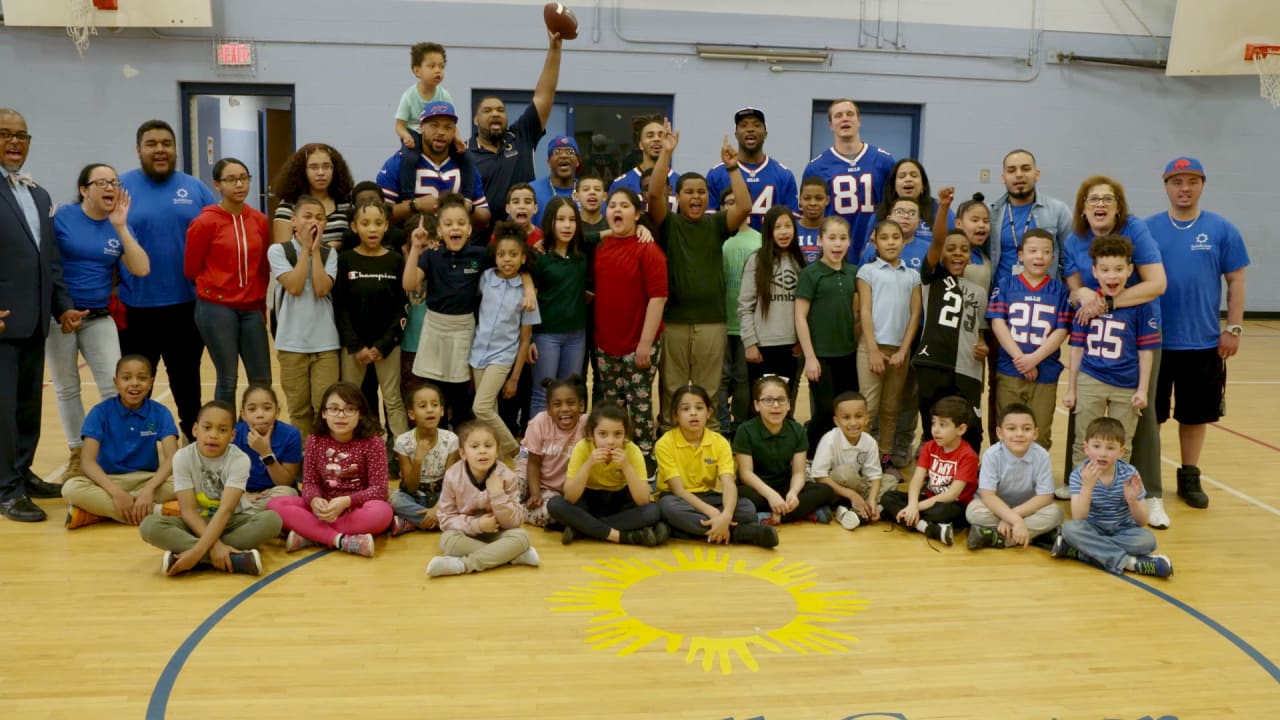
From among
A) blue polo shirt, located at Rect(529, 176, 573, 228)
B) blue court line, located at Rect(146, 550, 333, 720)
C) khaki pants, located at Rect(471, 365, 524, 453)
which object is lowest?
blue court line, located at Rect(146, 550, 333, 720)

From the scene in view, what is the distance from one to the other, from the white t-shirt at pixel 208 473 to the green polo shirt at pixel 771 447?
2.16 meters

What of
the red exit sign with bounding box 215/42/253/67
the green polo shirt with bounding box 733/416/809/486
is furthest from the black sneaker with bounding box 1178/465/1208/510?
the red exit sign with bounding box 215/42/253/67

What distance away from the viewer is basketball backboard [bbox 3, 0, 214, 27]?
29.7 feet

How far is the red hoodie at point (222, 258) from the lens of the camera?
4844 millimetres

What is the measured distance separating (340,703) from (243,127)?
386 inches

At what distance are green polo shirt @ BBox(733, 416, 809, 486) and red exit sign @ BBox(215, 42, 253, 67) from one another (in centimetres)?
708

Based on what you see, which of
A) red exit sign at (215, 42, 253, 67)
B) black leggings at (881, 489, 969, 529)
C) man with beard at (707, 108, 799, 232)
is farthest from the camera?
red exit sign at (215, 42, 253, 67)

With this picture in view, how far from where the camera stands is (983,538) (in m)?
4.37

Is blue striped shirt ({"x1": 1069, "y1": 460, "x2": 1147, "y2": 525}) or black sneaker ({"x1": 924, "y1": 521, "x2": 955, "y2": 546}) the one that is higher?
blue striped shirt ({"x1": 1069, "y1": 460, "x2": 1147, "y2": 525})

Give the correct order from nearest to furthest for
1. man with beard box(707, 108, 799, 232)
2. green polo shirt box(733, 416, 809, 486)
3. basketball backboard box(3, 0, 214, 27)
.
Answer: green polo shirt box(733, 416, 809, 486) → man with beard box(707, 108, 799, 232) → basketball backboard box(3, 0, 214, 27)

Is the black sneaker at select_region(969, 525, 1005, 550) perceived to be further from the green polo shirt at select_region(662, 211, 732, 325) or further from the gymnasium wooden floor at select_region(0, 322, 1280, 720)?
the green polo shirt at select_region(662, 211, 732, 325)

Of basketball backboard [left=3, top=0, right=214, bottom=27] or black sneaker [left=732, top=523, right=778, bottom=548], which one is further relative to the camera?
basketball backboard [left=3, top=0, right=214, bottom=27]

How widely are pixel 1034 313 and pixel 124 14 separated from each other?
8330mm

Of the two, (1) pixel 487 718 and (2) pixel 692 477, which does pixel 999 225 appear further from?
(1) pixel 487 718
